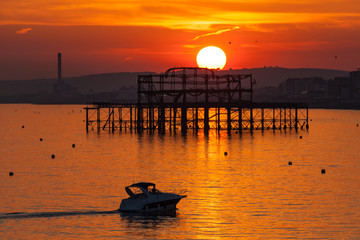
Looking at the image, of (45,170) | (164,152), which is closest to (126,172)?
(45,170)

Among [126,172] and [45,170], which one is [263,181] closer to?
[126,172]

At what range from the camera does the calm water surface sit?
2074 inches

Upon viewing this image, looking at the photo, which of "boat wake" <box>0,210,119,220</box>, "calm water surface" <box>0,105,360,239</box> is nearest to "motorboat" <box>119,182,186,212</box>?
"calm water surface" <box>0,105,360,239</box>

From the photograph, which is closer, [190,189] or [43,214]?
[43,214]

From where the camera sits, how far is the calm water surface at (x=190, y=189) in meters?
52.7

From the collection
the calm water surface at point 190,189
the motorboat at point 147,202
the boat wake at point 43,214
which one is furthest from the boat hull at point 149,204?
the boat wake at point 43,214

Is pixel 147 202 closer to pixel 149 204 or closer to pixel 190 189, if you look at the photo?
pixel 149 204

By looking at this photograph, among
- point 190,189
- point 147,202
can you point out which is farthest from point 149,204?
point 190,189

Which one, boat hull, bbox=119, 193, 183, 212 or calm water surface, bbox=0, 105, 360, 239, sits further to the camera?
boat hull, bbox=119, 193, 183, 212

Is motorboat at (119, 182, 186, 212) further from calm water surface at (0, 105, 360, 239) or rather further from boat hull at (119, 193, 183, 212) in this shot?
calm water surface at (0, 105, 360, 239)

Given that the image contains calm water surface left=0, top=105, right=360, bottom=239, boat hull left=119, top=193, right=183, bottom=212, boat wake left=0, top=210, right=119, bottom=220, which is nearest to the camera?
calm water surface left=0, top=105, right=360, bottom=239

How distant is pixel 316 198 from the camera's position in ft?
216

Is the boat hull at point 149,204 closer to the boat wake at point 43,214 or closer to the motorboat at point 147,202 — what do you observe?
the motorboat at point 147,202

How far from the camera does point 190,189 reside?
70.2 metres
